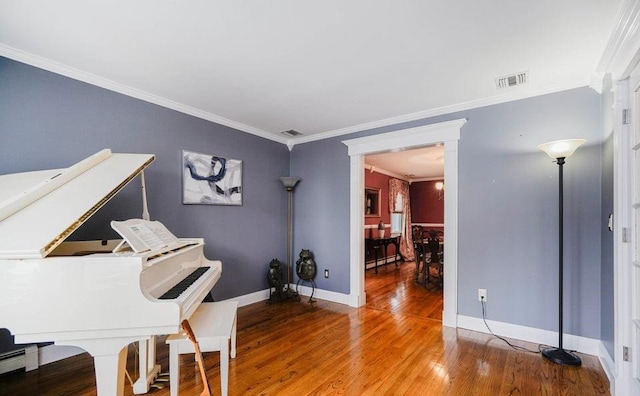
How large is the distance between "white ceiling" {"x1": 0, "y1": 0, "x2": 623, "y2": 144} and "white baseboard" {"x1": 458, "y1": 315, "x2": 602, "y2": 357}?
224cm

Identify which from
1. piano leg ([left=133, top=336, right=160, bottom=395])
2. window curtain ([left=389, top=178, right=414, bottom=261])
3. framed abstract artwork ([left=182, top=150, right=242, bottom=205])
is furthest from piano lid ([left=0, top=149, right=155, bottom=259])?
window curtain ([left=389, top=178, right=414, bottom=261])

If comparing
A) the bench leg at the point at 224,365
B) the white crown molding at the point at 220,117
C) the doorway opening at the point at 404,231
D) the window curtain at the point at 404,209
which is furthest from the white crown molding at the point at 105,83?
the window curtain at the point at 404,209

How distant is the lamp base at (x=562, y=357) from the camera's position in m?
2.23

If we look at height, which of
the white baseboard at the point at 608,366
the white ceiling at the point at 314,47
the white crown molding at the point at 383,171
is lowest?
the white baseboard at the point at 608,366

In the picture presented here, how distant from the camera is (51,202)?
1.44 meters

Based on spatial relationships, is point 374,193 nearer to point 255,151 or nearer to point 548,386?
point 255,151

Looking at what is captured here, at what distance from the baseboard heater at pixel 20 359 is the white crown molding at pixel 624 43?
4.43 metres

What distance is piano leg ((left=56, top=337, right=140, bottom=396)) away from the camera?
125 cm

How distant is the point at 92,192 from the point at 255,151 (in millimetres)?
2499

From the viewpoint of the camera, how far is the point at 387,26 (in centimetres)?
179

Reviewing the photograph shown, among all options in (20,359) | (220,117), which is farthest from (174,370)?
(220,117)

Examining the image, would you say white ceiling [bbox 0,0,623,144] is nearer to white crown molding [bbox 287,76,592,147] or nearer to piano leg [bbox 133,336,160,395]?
white crown molding [bbox 287,76,592,147]

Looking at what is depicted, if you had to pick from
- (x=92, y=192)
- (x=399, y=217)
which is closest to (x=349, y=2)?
(x=92, y=192)

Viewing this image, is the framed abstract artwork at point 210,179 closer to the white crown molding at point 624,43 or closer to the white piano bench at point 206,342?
the white piano bench at point 206,342
